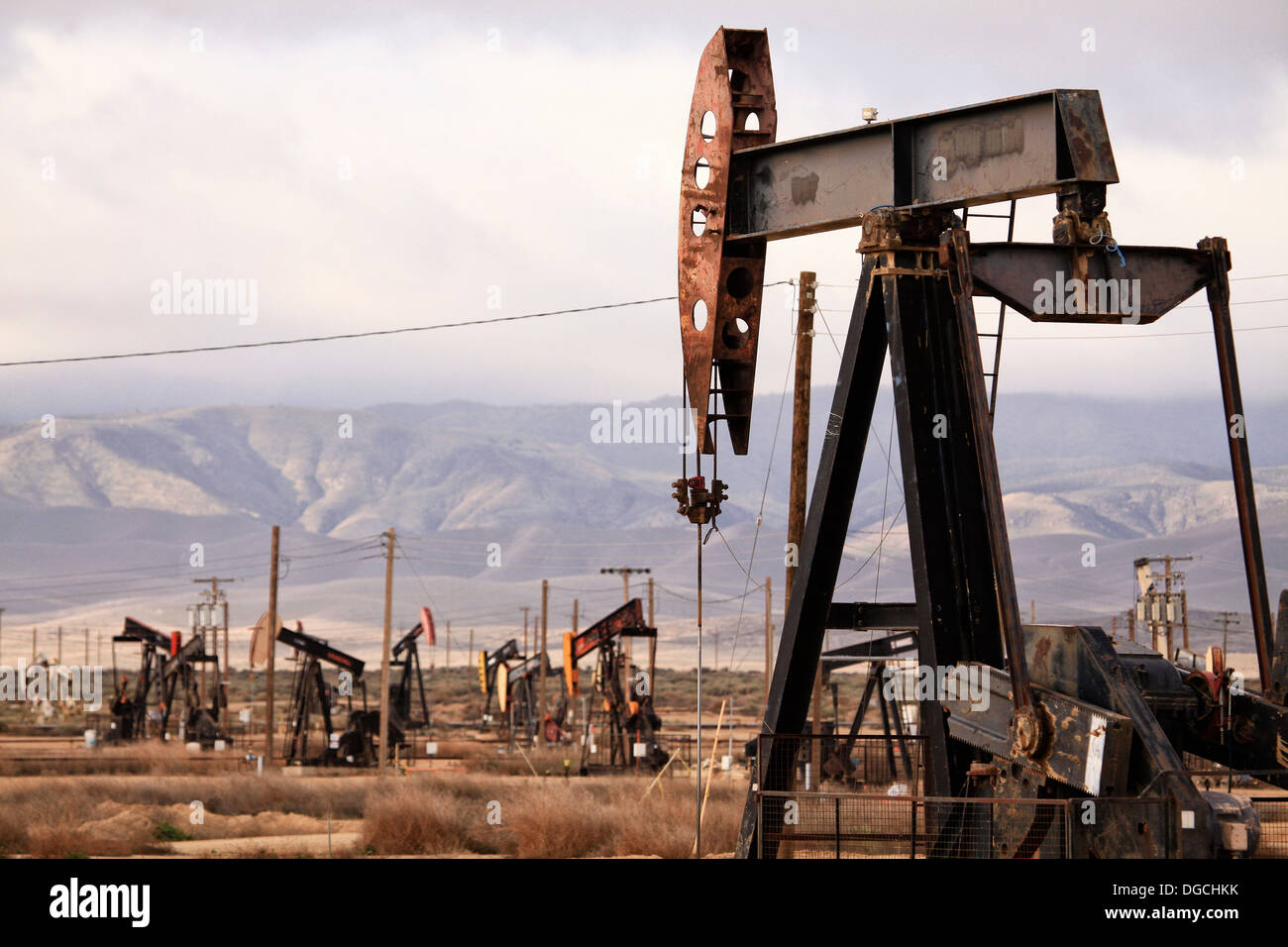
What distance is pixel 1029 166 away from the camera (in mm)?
7566

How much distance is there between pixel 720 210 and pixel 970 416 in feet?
6.84

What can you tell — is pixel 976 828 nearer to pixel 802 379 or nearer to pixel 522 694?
pixel 802 379

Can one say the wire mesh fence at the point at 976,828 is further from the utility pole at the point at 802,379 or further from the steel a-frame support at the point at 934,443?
the utility pole at the point at 802,379

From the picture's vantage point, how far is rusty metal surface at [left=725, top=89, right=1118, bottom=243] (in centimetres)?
743

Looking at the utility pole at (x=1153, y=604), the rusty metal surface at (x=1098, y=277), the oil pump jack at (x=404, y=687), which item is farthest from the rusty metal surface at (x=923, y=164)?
the oil pump jack at (x=404, y=687)

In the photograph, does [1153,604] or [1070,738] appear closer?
[1070,738]

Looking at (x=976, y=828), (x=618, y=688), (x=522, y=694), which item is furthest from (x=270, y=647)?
(x=976, y=828)

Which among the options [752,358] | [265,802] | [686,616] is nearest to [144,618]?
[686,616]

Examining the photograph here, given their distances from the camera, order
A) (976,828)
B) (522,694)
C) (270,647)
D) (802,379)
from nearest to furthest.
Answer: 1. (976,828)
2. (802,379)
3. (270,647)
4. (522,694)

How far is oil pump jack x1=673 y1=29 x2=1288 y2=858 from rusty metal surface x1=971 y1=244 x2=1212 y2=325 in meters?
0.01

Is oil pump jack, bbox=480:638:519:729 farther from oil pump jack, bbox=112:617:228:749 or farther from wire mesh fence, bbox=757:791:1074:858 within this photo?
wire mesh fence, bbox=757:791:1074:858

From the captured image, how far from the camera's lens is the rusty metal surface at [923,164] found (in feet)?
24.4

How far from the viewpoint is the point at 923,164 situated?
808 centimetres
